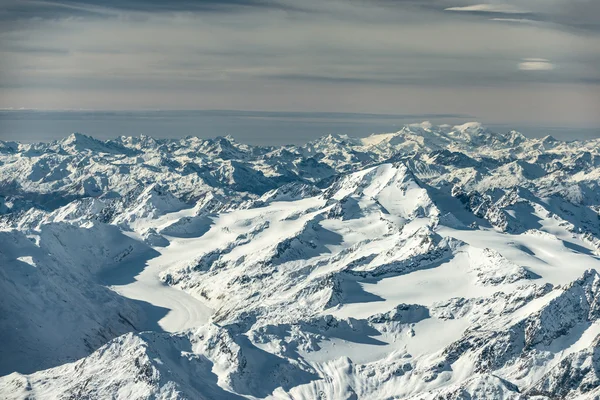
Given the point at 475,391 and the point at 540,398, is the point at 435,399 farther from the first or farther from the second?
the point at 540,398

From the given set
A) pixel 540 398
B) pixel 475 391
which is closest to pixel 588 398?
pixel 540 398

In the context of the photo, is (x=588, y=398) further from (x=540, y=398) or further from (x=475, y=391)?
(x=475, y=391)

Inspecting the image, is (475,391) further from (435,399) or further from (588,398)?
(588,398)

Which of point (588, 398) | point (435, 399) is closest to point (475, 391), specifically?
point (435, 399)

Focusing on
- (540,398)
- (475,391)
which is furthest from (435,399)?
(540,398)
